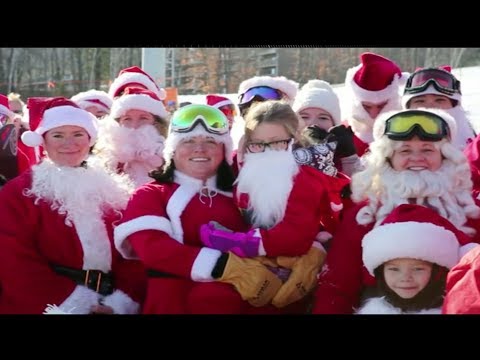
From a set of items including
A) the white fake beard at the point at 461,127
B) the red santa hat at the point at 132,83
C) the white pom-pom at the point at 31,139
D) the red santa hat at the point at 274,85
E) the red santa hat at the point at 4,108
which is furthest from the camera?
the red santa hat at the point at 132,83

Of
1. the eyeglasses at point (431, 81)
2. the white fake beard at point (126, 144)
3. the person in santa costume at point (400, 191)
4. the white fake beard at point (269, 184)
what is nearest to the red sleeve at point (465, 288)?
the person in santa costume at point (400, 191)

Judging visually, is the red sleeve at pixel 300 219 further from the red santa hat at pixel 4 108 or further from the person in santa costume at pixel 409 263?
the red santa hat at pixel 4 108

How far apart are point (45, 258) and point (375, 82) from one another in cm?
257

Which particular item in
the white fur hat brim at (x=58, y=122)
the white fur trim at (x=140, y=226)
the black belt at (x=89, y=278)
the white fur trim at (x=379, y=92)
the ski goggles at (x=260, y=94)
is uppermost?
the white fur trim at (x=379, y=92)

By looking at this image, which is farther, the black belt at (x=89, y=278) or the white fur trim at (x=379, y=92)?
the white fur trim at (x=379, y=92)

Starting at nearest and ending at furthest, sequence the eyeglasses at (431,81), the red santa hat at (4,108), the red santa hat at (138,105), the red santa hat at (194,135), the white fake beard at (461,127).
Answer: the red santa hat at (194,135), the eyeglasses at (431,81), the white fake beard at (461,127), the red santa hat at (138,105), the red santa hat at (4,108)

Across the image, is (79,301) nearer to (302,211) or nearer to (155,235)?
(155,235)

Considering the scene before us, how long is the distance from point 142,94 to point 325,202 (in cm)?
186

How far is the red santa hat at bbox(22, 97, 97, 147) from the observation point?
11.3 feet

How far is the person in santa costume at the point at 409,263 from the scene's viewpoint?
2.69 m

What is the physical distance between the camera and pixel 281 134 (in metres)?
3.18

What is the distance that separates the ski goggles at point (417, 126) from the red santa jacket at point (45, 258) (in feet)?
4.97

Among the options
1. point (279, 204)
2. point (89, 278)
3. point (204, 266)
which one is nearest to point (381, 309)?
point (279, 204)
